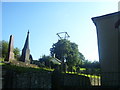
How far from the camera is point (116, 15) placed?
38.9 ft

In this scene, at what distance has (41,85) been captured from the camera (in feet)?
26.3

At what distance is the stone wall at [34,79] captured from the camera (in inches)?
268

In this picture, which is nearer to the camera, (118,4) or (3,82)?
(3,82)

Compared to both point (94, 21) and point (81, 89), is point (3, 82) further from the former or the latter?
point (94, 21)

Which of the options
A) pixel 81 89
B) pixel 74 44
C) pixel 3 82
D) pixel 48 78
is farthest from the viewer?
pixel 74 44

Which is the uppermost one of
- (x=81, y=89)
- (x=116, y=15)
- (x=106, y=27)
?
(x=116, y=15)

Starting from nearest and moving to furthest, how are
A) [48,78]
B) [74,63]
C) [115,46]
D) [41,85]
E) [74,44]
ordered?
[41,85], [48,78], [115,46], [74,63], [74,44]

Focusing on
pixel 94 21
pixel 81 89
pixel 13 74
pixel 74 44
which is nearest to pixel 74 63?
pixel 74 44

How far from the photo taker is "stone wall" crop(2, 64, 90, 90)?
680 centimetres

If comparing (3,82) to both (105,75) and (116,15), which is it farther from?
(116,15)

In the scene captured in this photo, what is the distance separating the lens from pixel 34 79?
7.78 m

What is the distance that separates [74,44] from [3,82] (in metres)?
40.6

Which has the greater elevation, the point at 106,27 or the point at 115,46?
the point at 106,27

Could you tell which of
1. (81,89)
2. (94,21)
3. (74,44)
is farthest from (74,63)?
(81,89)
